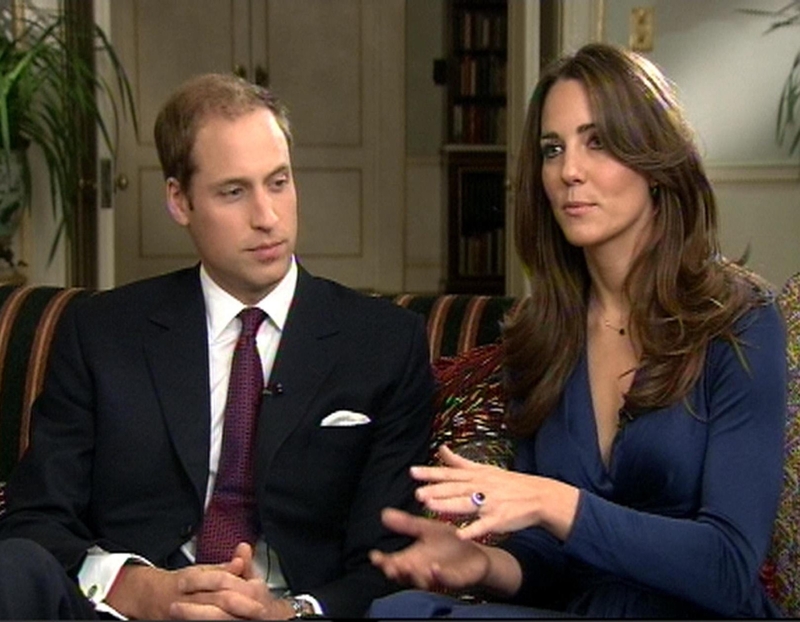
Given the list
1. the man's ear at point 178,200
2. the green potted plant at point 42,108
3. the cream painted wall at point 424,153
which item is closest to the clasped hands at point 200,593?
the man's ear at point 178,200

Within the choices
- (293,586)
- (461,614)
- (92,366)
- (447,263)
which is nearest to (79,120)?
(92,366)

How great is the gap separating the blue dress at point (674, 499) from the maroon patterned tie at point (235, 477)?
0.34m

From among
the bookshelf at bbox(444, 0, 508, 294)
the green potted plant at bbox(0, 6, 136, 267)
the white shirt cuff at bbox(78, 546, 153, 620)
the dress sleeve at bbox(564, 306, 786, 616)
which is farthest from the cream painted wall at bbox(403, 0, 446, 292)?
the dress sleeve at bbox(564, 306, 786, 616)

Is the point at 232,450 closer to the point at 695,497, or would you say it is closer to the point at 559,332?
the point at 559,332

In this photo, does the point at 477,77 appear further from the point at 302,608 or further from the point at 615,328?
the point at 302,608

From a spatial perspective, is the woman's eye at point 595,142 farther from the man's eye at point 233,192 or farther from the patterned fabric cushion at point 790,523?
the man's eye at point 233,192

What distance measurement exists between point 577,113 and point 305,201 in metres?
5.52

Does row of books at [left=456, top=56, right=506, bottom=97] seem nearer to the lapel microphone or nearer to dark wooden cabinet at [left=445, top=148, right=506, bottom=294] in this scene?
dark wooden cabinet at [left=445, top=148, right=506, bottom=294]

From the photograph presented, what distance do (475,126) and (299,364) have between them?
583cm

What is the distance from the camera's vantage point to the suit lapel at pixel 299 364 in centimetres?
172

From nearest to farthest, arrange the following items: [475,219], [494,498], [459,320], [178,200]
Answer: [494,498] < [178,200] < [459,320] < [475,219]

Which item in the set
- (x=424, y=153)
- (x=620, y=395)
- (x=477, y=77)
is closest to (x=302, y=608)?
(x=620, y=395)

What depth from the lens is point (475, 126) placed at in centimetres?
746

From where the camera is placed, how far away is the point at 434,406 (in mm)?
1850
